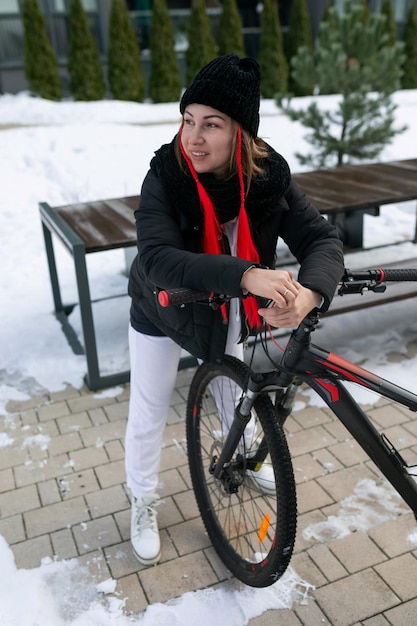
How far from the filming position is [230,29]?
13188mm

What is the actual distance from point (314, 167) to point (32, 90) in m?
6.83

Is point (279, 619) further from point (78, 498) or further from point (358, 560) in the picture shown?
point (78, 498)

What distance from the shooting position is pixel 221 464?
237 centimetres

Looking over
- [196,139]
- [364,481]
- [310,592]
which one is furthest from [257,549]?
[196,139]

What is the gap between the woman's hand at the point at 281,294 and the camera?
159cm

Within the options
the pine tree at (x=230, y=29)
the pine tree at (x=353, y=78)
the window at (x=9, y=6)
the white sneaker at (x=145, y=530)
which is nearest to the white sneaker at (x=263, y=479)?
the white sneaker at (x=145, y=530)

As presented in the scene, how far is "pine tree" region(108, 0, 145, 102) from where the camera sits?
11.9 meters

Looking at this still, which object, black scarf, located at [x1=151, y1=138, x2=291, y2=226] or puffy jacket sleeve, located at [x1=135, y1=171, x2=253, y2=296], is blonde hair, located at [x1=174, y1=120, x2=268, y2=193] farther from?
puffy jacket sleeve, located at [x1=135, y1=171, x2=253, y2=296]

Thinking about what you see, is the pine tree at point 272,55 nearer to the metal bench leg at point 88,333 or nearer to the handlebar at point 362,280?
the metal bench leg at point 88,333

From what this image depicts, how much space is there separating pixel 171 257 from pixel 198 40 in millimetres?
12178

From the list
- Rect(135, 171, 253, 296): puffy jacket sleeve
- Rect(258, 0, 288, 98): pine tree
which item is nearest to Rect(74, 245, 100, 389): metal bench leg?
Rect(135, 171, 253, 296): puffy jacket sleeve

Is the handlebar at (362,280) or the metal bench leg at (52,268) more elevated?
the handlebar at (362,280)

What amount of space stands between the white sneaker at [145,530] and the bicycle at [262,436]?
0.20 m

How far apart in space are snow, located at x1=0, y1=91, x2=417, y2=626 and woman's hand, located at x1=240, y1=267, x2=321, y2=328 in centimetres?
86
